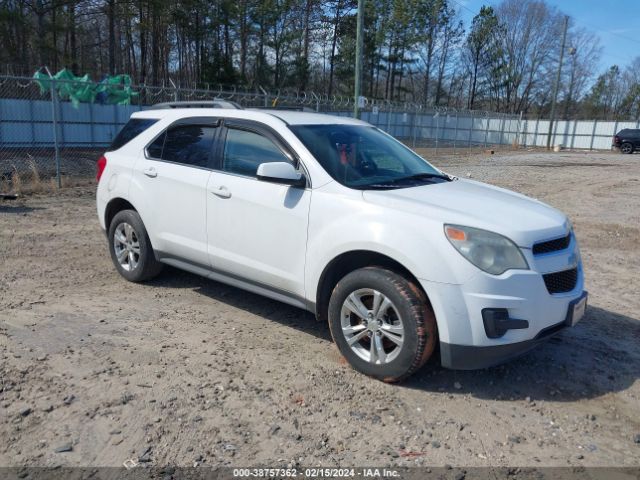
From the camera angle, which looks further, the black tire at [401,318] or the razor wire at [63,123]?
the razor wire at [63,123]

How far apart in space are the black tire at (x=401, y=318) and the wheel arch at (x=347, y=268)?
8 cm

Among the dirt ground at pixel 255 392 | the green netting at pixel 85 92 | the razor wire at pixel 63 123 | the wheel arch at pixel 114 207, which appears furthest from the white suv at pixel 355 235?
the green netting at pixel 85 92

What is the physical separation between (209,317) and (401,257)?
6.94 ft

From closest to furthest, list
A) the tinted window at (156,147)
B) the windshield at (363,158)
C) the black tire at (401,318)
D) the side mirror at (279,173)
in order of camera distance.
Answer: the black tire at (401,318) < the side mirror at (279,173) < the windshield at (363,158) < the tinted window at (156,147)

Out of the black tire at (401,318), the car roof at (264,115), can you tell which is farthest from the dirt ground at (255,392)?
the car roof at (264,115)

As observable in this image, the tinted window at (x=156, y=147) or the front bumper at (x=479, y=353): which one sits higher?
the tinted window at (x=156, y=147)

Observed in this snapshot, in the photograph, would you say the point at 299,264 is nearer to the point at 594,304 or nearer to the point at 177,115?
the point at 177,115

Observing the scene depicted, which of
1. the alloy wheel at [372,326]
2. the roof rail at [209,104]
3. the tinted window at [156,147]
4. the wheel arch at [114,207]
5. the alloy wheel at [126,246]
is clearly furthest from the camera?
the wheel arch at [114,207]

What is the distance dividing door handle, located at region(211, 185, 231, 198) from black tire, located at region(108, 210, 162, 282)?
117cm

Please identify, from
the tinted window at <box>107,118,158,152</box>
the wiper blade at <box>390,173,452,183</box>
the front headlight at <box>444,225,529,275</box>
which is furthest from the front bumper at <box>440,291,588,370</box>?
the tinted window at <box>107,118,158,152</box>

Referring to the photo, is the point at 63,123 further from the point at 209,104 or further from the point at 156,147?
the point at 209,104

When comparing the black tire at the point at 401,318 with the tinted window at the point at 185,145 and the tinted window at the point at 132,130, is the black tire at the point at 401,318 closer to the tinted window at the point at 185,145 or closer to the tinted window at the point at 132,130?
the tinted window at the point at 185,145

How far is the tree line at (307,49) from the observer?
31.0 metres

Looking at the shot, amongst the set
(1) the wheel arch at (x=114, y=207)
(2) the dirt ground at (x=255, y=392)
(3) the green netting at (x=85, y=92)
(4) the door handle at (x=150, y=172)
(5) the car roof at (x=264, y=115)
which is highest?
(3) the green netting at (x=85, y=92)
